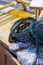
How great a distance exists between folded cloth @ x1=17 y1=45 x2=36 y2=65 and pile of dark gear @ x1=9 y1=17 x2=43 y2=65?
3cm

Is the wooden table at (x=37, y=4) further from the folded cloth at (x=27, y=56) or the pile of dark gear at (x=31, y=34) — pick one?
the folded cloth at (x=27, y=56)

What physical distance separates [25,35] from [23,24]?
0.14 meters

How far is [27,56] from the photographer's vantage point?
3.26 feet

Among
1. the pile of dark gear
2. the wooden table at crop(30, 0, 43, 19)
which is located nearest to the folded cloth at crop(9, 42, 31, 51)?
the pile of dark gear

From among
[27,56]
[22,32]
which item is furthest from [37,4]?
[27,56]

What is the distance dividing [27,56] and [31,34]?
141 millimetres

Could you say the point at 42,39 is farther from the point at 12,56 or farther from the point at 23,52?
the point at 12,56

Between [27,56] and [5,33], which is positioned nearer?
[27,56]

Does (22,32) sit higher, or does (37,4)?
(37,4)

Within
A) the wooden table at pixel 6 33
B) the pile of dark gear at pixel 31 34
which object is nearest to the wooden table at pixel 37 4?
the pile of dark gear at pixel 31 34

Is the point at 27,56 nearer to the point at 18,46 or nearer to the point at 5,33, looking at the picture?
the point at 18,46

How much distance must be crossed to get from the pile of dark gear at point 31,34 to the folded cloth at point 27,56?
27mm

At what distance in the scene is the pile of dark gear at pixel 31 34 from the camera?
3.18 feet

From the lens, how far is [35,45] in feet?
3.50
